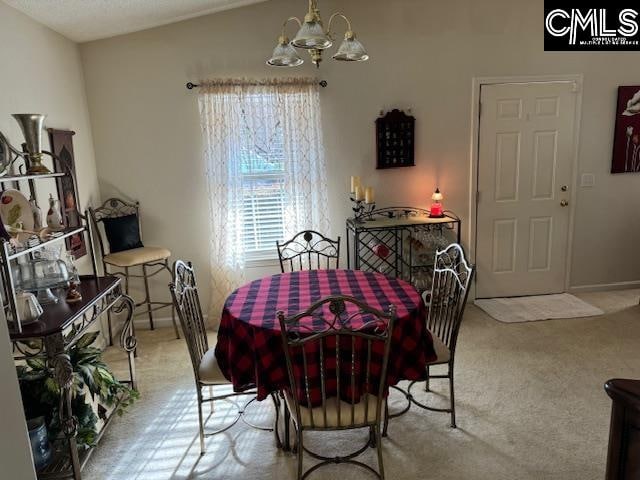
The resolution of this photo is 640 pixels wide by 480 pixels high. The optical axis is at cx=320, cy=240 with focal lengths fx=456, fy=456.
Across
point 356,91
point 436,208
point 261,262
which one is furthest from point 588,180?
point 261,262

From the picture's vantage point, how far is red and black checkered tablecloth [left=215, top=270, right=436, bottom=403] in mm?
2018

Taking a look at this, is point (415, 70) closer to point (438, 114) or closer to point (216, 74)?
point (438, 114)

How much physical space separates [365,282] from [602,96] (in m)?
3.21

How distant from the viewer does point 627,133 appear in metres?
4.27

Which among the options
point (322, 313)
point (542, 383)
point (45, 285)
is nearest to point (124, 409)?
point (45, 285)

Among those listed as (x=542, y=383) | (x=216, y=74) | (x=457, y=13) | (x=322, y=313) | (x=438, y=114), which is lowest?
(x=542, y=383)

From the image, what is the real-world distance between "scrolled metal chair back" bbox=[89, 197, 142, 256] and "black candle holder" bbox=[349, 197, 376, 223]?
1840mm

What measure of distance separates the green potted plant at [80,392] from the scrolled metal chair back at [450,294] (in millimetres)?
1857

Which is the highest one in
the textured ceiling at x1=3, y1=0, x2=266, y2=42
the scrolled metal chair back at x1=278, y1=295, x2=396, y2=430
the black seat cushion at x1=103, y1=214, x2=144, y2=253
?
the textured ceiling at x1=3, y1=0, x2=266, y2=42

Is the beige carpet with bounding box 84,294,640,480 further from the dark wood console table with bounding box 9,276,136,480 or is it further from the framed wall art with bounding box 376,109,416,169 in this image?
the framed wall art with bounding box 376,109,416,169

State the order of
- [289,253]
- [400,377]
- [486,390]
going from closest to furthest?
[400,377] < [486,390] < [289,253]

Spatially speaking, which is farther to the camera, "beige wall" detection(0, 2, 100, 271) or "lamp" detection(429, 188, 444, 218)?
"lamp" detection(429, 188, 444, 218)

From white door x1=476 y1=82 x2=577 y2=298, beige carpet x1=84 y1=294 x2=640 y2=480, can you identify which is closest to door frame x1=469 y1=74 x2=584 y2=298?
white door x1=476 y1=82 x2=577 y2=298

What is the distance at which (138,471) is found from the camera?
2221mm
